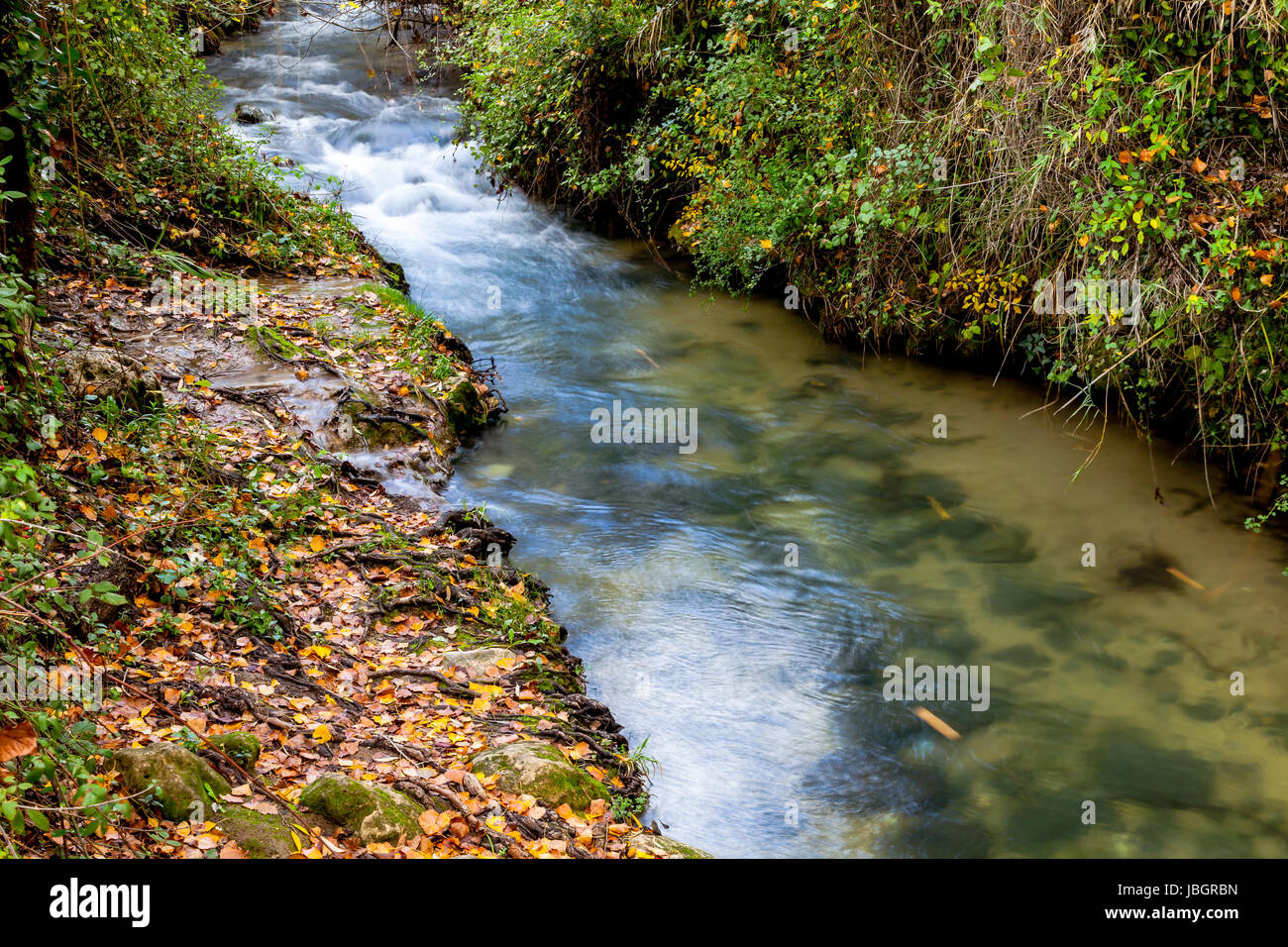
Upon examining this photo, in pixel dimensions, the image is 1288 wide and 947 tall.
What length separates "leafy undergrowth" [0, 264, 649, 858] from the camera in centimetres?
362

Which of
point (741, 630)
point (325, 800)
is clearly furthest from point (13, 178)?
point (741, 630)

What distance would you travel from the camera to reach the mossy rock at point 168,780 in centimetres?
362

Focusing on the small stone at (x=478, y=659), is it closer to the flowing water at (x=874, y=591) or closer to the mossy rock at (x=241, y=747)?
the flowing water at (x=874, y=591)

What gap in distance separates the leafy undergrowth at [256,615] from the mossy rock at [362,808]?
0.06 meters

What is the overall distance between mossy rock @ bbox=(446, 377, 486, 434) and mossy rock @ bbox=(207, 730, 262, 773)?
5.04 meters

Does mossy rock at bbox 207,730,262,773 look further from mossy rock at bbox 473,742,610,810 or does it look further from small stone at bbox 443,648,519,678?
small stone at bbox 443,648,519,678

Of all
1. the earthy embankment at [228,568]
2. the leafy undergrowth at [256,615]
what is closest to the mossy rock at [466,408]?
the earthy embankment at [228,568]

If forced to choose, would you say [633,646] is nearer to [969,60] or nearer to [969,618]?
[969,618]

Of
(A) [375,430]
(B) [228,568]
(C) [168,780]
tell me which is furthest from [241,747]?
(A) [375,430]

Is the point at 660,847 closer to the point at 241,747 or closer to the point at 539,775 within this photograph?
the point at 539,775

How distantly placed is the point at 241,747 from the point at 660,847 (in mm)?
2014

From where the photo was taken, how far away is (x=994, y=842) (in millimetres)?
5184

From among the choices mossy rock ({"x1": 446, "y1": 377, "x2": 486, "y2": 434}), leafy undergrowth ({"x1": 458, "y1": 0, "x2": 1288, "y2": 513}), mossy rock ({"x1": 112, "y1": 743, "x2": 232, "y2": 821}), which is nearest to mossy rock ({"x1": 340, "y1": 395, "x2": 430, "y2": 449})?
mossy rock ({"x1": 446, "y1": 377, "x2": 486, "y2": 434})

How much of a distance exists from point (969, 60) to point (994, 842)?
6.39m
